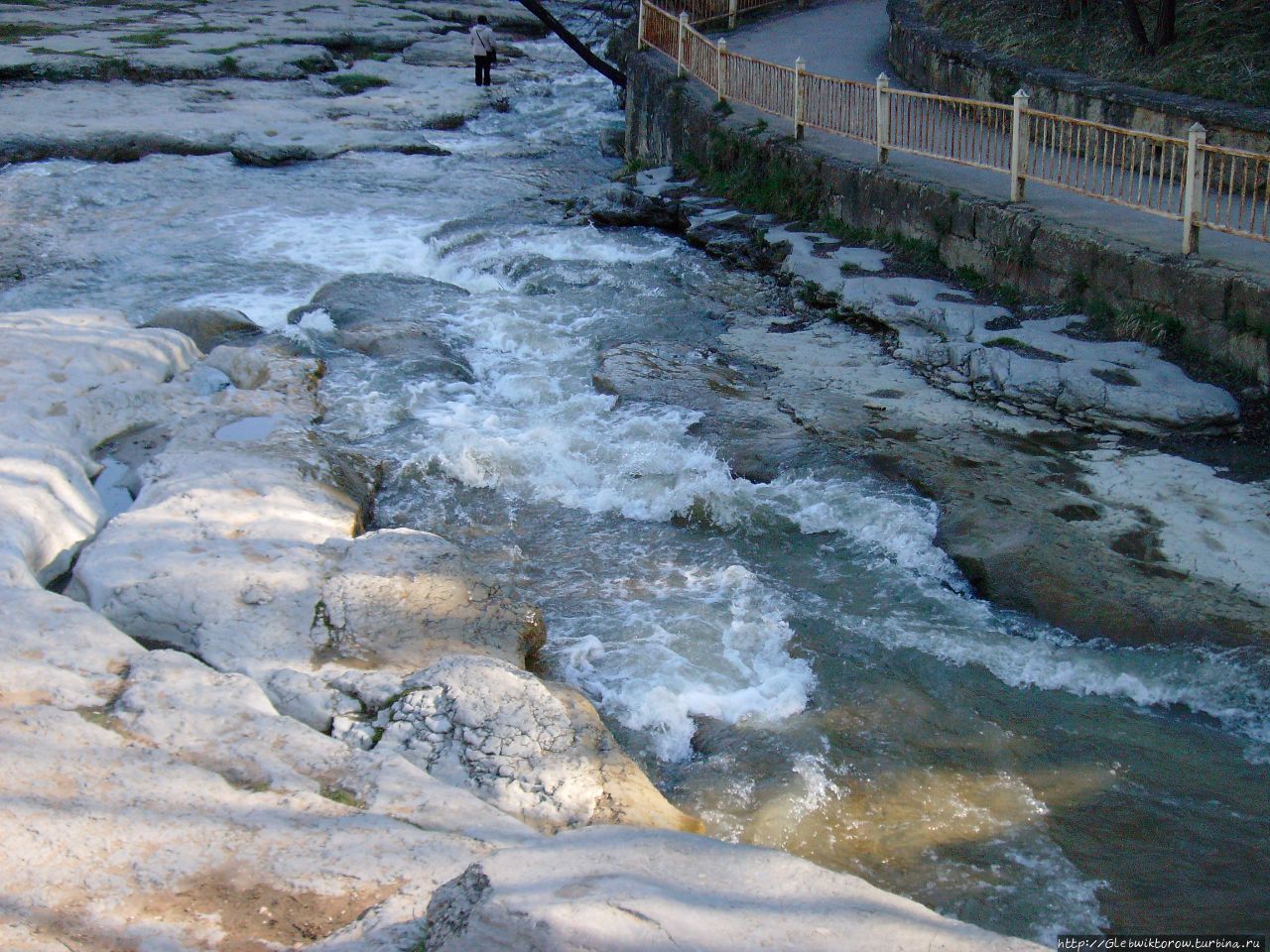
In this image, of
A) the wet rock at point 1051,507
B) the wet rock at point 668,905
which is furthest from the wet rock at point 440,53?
the wet rock at point 668,905

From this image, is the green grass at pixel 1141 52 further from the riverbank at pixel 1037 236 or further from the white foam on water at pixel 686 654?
the white foam on water at pixel 686 654

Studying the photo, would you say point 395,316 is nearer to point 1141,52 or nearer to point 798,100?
point 798,100

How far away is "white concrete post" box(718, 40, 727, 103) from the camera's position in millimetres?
14723

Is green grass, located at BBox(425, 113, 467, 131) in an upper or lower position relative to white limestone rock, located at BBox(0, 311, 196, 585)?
upper

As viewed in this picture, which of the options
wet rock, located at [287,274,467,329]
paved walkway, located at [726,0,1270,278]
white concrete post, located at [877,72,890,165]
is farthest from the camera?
white concrete post, located at [877,72,890,165]

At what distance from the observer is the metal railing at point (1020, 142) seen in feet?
28.3

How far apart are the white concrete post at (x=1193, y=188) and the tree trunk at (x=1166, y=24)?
4.99 metres

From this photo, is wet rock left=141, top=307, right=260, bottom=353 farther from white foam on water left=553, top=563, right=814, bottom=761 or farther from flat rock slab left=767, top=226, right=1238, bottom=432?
flat rock slab left=767, top=226, right=1238, bottom=432

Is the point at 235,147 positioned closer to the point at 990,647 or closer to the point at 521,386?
the point at 521,386

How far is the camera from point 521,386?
959cm

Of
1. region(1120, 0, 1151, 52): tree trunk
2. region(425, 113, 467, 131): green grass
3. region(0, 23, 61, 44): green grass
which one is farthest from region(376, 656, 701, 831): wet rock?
region(0, 23, 61, 44): green grass

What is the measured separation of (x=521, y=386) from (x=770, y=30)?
12.1 meters

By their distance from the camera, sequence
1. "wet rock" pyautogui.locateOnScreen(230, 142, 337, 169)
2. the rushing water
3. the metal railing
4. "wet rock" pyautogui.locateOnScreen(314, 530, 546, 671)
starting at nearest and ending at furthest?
1. the rushing water
2. "wet rock" pyautogui.locateOnScreen(314, 530, 546, 671)
3. the metal railing
4. "wet rock" pyautogui.locateOnScreen(230, 142, 337, 169)

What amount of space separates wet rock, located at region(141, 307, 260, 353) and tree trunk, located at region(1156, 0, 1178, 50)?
32.8ft
